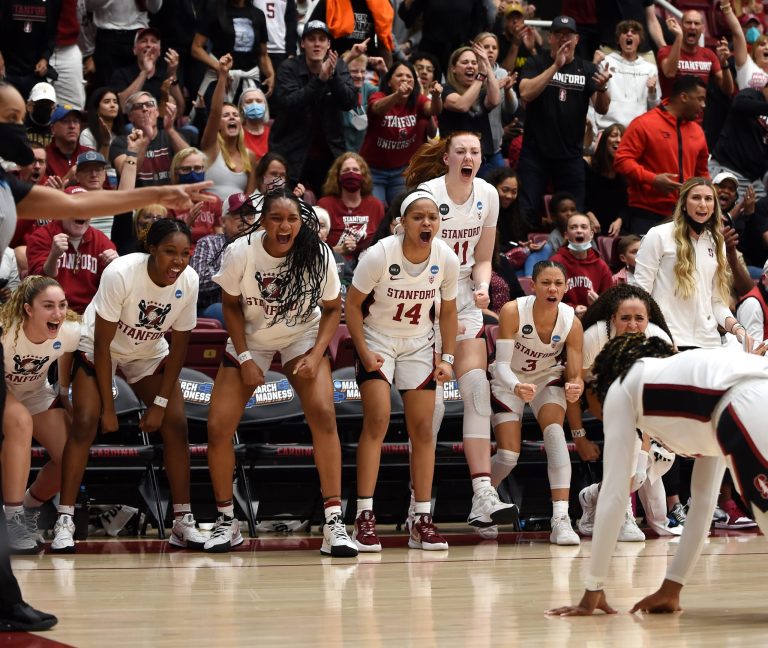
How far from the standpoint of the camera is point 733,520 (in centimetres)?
826

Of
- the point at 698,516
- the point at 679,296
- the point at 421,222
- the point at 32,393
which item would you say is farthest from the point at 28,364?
the point at 679,296

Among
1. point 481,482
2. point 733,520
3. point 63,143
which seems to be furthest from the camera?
point 63,143

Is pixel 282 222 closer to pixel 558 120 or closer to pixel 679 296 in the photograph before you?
pixel 679 296

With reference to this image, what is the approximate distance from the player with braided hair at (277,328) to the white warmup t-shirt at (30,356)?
0.89 m

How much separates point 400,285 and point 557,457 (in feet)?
4.88

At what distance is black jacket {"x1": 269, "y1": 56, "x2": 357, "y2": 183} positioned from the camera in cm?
1047

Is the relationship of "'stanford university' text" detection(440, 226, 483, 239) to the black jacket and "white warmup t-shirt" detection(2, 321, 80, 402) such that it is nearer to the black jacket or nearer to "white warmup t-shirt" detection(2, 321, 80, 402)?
"white warmup t-shirt" detection(2, 321, 80, 402)

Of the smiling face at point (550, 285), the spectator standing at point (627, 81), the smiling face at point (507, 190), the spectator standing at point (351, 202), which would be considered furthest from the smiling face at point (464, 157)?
the spectator standing at point (627, 81)

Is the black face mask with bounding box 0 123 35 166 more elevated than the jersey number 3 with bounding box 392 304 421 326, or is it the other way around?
the black face mask with bounding box 0 123 35 166

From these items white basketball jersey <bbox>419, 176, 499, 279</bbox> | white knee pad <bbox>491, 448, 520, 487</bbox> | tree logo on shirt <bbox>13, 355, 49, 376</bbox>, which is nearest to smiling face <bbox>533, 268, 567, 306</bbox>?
white basketball jersey <bbox>419, 176, 499, 279</bbox>

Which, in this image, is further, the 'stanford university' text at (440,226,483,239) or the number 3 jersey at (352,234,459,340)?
the 'stanford university' text at (440,226,483,239)

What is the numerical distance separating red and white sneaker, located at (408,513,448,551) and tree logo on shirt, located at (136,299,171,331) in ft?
6.02

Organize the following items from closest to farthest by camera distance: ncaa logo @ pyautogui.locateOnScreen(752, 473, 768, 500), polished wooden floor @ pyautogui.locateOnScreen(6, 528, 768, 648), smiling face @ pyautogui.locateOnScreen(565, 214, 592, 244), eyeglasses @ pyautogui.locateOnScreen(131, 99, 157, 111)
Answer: ncaa logo @ pyautogui.locateOnScreen(752, 473, 768, 500) → polished wooden floor @ pyautogui.locateOnScreen(6, 528, 768, 648) → smiling face @ pyautogui.locateOnScreen(565, 214, 592, 244) → eyeglasses @ pyautogui.locateOnScreen(131, 99, 157, 111)

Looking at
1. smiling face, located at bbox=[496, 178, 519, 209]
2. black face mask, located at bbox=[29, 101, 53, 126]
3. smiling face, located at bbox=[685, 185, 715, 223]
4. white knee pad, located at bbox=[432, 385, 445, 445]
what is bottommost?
white knee pad, located at bbox=[432, 385, 445, 445]
